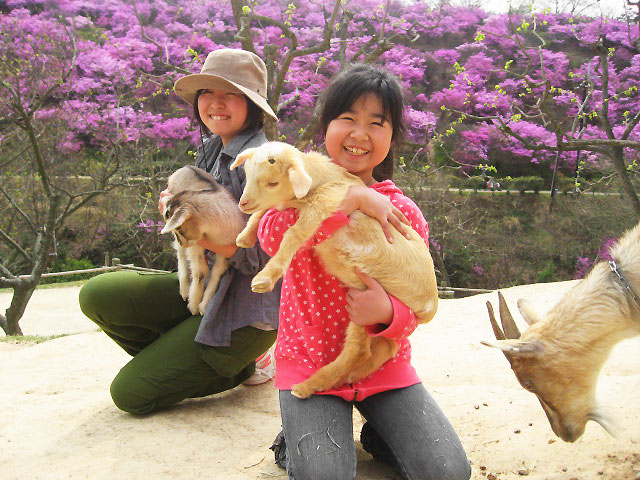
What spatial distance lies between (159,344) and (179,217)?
0.93 meters

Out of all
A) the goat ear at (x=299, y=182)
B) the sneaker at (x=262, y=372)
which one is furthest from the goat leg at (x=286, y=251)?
the sneaker at (x=262, y=372)

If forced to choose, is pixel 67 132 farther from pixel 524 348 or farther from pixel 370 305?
pixel 524 348

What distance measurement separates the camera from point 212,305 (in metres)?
3.30

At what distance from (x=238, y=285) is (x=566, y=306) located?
1.90 meters

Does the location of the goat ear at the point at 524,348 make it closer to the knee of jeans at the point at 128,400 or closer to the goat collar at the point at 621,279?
the goat collar at the point at 621,279

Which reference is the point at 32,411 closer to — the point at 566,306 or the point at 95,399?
the point at 95,399

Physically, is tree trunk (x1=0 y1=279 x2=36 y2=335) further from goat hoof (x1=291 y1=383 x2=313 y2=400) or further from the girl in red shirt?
goat hoof (x1=291 y1=383 x2=313 y2=400)

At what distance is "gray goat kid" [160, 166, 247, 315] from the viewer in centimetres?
321

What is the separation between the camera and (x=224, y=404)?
371cm

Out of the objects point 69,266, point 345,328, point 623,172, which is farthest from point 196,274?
point 69,266

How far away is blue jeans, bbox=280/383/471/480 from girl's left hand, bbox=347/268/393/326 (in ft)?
1.52

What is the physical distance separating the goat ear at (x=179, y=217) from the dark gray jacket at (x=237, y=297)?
0.36 m

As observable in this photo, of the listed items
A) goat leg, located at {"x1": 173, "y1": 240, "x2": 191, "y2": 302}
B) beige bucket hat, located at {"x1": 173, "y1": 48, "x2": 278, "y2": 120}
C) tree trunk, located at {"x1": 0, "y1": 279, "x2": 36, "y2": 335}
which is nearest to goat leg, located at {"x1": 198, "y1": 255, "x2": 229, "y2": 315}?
goat leg, located at {"x1": 173, "y1": 240, "x2": 191, "y2": 302}

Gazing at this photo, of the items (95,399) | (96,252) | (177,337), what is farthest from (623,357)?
(96,252)
